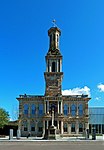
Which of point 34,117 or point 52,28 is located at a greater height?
point 52,28

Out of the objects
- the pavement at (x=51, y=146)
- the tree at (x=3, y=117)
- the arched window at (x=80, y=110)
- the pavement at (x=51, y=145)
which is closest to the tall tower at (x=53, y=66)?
the arched window at (x=80, y=110)

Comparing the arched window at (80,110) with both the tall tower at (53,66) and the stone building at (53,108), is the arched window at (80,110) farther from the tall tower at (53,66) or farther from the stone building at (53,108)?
the tall tower at (53,66)

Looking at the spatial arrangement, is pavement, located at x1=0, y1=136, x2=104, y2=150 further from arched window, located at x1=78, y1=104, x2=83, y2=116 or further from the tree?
arched window, located at x1=78, y1=104, x2=83, y2=116

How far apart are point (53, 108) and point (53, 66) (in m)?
12.2

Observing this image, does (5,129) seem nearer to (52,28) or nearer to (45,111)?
(45,111)

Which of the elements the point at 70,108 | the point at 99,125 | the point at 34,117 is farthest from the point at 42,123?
the point at 99,125

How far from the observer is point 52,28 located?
90.6 metres

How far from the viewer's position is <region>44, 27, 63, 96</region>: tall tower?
3342 inches

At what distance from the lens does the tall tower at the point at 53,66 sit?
278 ft

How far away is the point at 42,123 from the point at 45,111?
145 inches

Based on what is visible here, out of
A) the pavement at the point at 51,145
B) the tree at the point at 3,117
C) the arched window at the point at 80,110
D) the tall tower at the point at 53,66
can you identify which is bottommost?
the pavement at the point at 51,145

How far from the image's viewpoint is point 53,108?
83875 mm

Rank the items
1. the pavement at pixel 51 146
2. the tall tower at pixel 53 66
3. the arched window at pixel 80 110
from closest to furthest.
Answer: the pavement at pixel 51 146, the tall tower at pixel 53 66, the arched window at pixel 80 110

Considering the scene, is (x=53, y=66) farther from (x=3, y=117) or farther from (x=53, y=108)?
(x=3, y=117)
